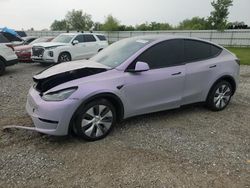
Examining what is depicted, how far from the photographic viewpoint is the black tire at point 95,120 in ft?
13.4

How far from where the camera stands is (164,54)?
4984mm

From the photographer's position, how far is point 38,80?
4.38 meters

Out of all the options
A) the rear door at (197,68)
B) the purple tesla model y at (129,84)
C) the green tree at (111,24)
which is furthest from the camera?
the green tree at (111,24)

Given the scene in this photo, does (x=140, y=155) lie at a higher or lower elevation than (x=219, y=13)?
lower

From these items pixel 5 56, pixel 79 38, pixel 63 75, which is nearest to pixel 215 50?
pixel 63 75

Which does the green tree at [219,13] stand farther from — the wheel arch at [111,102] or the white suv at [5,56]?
the wheel arch at [111,102]

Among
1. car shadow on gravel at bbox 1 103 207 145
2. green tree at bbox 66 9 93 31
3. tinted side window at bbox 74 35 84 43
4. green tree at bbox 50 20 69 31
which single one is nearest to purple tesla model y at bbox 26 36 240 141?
car shadow on gravel at bbox 1 103 207 145

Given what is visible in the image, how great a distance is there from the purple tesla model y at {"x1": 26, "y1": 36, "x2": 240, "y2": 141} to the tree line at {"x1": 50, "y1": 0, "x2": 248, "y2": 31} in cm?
2966

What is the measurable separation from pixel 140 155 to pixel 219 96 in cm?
270

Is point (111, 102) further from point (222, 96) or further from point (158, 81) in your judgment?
point (222, 96)

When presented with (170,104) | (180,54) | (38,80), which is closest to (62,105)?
(38,80)

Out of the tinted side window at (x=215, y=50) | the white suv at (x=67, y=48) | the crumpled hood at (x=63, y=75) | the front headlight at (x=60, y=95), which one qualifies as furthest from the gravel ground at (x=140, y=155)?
the white suv at (x=67, y=48)

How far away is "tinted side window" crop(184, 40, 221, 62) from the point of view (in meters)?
5.29

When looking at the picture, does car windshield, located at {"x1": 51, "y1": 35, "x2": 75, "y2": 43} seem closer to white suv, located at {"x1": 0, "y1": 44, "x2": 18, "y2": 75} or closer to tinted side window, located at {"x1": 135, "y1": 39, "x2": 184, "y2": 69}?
white suv, located at {"x1": 0, "y1": 44, "x2": 18, "y2": 75}
